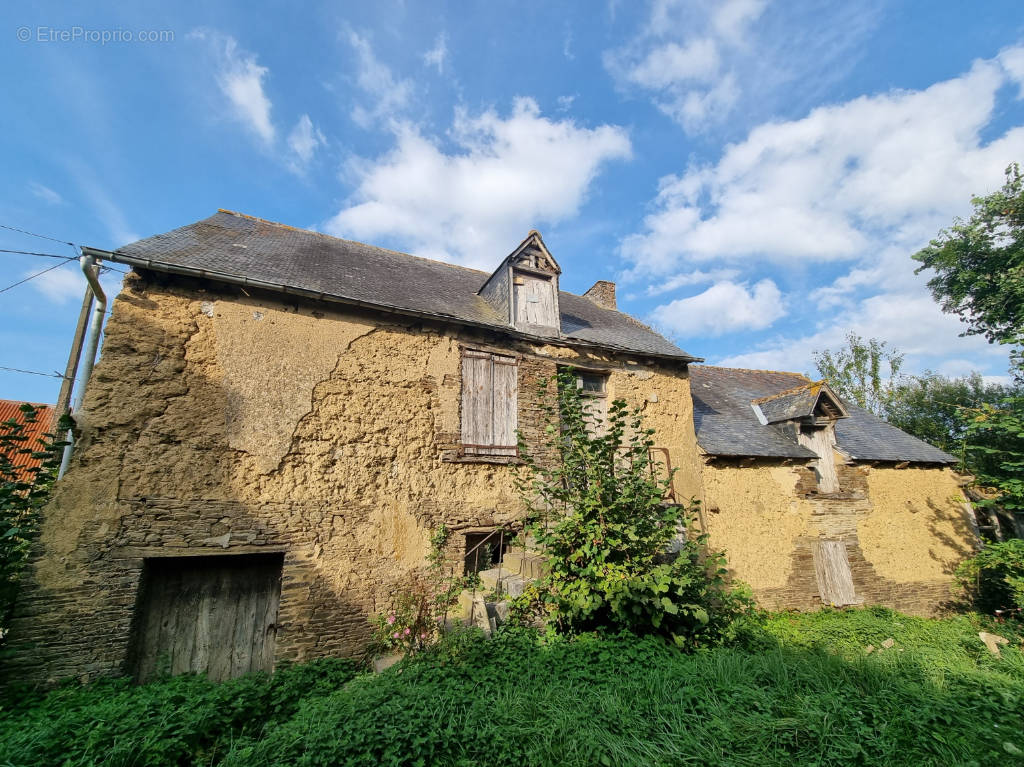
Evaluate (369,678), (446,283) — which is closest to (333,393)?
(369,678)

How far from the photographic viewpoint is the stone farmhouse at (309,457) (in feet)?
16.0

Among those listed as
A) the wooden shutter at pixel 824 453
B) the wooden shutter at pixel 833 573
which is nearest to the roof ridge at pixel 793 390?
the wooden shutter at pixel 824 453

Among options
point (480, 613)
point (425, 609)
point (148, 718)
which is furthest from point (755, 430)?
point (148, 718)

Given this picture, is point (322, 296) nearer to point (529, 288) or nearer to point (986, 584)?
point (529, 288)

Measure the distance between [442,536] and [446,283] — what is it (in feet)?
18.0

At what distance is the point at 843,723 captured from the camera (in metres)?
3.34

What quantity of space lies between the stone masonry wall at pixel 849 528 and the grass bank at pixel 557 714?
369cm

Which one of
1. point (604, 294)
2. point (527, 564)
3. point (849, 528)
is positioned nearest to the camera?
point (527, 564)

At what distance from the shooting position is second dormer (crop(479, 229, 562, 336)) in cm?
818

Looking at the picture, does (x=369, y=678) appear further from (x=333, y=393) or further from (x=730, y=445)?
(x=730, y=445)

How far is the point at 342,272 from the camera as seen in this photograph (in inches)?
302

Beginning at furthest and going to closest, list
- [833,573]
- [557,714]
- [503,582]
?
[833,573], [503,582], [557,714]

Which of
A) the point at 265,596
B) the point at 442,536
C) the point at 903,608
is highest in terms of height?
the point at 442,536

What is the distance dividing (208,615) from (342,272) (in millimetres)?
5480
